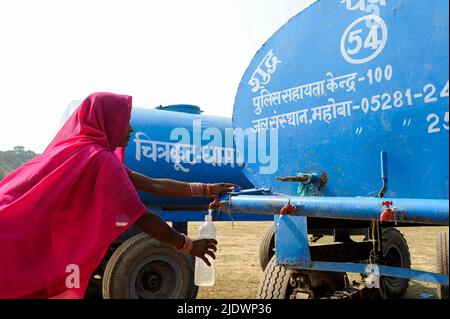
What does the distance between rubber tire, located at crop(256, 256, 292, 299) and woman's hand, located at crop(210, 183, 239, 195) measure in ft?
2.58

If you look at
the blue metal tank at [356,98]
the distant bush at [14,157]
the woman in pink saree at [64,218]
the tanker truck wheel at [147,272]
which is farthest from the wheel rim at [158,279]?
the distant bush at [14,157]

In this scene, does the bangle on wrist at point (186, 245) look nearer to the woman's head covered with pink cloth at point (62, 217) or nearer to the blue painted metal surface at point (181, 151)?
the woman's head covered with pink cloth at point (62, 217)

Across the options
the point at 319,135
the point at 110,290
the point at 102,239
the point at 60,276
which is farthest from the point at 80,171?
the point at 110,290

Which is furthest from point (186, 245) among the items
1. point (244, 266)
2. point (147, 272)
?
point (244, 266)

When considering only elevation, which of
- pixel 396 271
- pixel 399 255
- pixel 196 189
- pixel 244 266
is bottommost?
pixel 244 266

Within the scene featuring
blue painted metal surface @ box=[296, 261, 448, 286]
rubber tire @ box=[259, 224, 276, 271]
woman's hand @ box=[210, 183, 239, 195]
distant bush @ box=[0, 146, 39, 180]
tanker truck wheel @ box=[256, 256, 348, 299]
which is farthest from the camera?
distant bush @ box=[0, 146, 39, 180]

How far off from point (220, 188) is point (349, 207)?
3.14 ft

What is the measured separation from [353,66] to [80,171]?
1686 millimetres

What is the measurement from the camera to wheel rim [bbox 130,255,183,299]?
4.69 m

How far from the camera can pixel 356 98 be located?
109 inches

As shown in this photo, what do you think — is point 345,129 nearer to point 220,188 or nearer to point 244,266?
point 220,188

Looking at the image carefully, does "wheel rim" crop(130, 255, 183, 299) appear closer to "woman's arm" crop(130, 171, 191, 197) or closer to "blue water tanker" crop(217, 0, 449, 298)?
"blue water tanker" crop(217, 0, 449, 298)

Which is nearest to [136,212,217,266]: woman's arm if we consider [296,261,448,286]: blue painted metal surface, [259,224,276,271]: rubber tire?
[296,261,448,286]: blue painted metal surface

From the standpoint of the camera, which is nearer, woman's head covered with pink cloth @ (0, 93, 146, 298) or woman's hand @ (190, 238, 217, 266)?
woman's head covered with pink cloth @ (0, 93, 146, 298)
